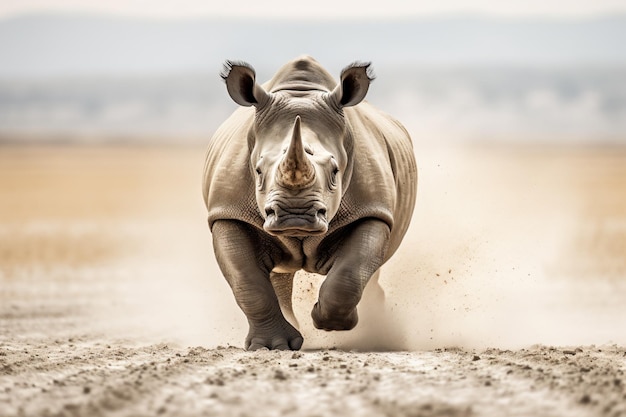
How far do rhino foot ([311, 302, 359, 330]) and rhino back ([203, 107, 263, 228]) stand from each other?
2.34 feet

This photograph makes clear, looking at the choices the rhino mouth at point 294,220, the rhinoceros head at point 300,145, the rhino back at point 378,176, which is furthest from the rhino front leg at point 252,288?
the rhino mouth at point 294,220

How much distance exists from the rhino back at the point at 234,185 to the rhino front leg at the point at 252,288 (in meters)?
0.11

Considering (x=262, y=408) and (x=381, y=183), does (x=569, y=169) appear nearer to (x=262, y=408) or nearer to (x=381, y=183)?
(x=381, y=183)

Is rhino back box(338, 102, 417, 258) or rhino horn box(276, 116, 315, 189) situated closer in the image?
rhino horn box(276, 116, 315, 189)

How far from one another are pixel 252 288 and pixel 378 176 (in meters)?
1.19

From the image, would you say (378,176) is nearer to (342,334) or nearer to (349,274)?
(349,274)

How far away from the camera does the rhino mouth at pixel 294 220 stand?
7664 mm

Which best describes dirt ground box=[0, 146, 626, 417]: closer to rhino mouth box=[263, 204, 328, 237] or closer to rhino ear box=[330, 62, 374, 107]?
rhino mouth box=[263, 204, 328, 237]

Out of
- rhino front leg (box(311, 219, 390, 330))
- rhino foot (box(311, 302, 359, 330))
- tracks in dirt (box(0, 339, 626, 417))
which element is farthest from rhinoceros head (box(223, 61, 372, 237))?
tracks in dirt (box(0, 339, 626, 417))

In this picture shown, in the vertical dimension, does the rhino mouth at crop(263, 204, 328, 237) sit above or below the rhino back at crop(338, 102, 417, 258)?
below

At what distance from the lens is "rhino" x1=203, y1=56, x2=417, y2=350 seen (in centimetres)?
846

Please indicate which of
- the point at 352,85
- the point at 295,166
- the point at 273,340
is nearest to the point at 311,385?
the point at 295,166

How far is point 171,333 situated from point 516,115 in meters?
133

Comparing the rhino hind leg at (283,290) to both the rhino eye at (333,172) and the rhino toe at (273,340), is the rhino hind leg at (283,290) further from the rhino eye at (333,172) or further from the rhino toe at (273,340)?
the rhino eye at (333,172)
